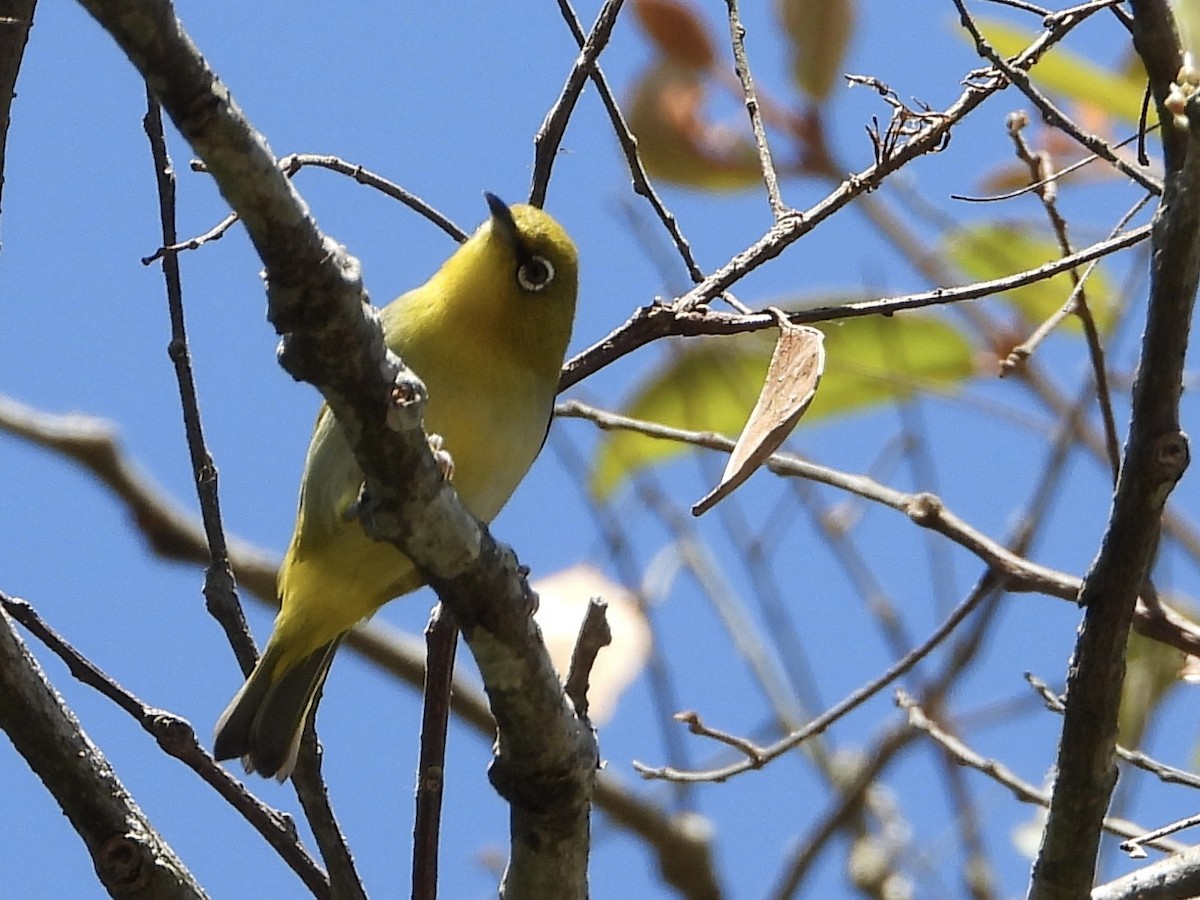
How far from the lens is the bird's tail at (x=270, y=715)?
A: 3182mm

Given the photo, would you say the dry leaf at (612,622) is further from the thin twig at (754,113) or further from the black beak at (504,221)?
the thin twig at (754,113)

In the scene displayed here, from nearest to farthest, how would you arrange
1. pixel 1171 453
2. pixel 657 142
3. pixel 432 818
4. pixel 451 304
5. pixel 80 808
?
pixel 1171 453 → pixel 80 808 → pixel 432 818 → pixel 451 304 → pixel 657 142

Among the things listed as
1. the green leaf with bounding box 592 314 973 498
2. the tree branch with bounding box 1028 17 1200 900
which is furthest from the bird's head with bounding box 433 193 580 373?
the tree branch with bounding box 1028 17 1200 900

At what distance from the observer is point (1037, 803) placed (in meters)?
2.83

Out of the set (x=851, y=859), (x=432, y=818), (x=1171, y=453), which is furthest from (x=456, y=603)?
(x=851, y=859)

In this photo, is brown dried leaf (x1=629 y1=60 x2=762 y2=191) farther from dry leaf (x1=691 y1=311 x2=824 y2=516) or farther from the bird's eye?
dry leaf (x1=691 y1=311 x2=824 y2=516)

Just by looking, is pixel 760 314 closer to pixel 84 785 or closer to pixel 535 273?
pixel 84 785

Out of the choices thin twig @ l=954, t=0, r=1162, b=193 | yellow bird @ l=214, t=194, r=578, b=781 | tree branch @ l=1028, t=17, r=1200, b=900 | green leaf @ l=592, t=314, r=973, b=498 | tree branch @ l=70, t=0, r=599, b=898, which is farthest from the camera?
green leaf @ l=592, t=314, r=973, b=498

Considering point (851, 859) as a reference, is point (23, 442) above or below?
above

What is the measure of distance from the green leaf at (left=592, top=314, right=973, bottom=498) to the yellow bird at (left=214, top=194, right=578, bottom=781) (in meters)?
0.95

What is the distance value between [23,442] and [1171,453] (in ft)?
13.3

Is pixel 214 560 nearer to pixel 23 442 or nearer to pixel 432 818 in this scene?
pixel 432 818

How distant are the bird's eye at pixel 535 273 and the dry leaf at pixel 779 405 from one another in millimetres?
1476

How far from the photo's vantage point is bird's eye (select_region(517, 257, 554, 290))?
3.75 m
